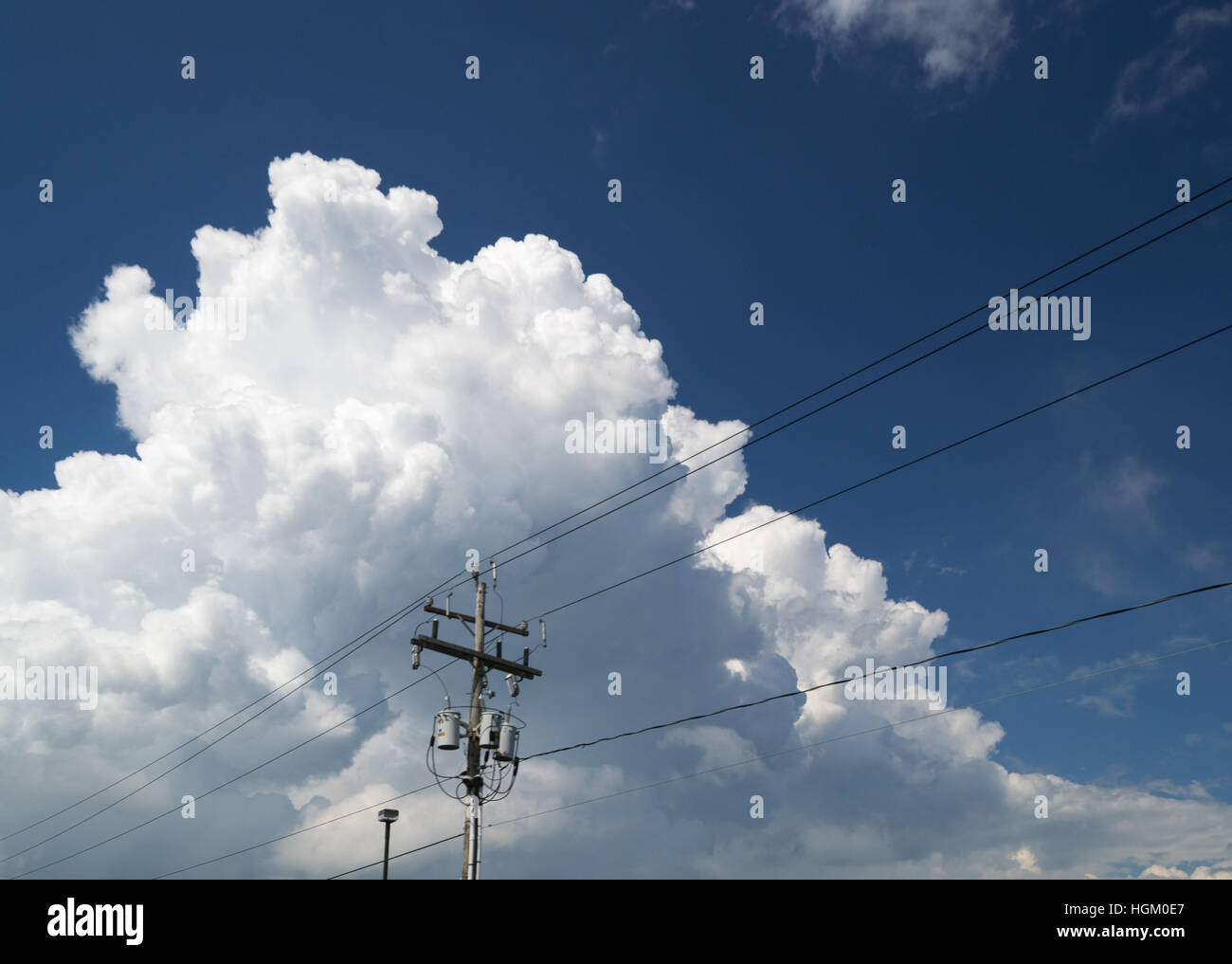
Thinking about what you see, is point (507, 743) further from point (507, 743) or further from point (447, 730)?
point (447, 730)

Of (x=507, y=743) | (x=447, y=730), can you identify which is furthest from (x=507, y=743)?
(x=447, y=730)

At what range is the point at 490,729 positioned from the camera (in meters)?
20.3

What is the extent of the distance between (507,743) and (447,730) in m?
1.44

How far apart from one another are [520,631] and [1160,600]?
15.2 m

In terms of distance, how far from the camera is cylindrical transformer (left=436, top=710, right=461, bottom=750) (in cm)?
2000

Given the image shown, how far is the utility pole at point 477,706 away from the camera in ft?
62.3

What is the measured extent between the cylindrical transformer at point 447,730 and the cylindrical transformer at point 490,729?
58cm

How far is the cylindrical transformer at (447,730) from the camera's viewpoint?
2000cm

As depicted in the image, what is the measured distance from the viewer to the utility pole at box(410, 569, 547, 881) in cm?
1900

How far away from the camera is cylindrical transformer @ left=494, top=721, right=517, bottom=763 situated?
2019 centimetres
